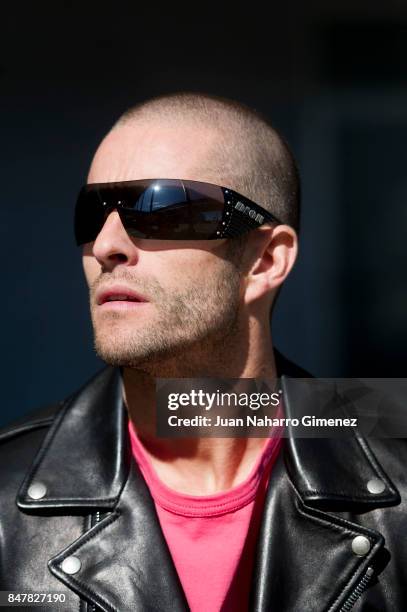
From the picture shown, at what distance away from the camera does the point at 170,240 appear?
213 cm

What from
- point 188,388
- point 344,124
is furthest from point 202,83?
point 188,388

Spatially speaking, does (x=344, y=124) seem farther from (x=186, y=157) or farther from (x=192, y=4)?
(x=186, y=157)

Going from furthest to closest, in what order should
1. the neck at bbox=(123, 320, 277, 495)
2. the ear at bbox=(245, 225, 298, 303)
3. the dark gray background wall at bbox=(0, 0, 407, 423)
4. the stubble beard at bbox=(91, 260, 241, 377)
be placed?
the dark gray background wall at bbox=(0, 0, 407, 423)
the ear at bbox=(245, 225, 298, 303)
the neck at bbox=(123, 320, 277, 495)
the stubble beard at bbox=(91, 260, 241, 377)

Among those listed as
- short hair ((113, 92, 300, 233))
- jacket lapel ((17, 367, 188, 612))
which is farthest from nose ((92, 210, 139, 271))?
jacket lapel ((17, 367, 188, 612))

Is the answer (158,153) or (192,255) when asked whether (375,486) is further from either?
(158,153)

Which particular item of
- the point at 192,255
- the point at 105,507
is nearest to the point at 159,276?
the point at 192,255

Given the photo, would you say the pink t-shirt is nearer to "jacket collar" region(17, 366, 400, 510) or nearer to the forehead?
"jacket collar" region(17, 366, 400, 510)

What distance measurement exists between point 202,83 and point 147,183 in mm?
1293

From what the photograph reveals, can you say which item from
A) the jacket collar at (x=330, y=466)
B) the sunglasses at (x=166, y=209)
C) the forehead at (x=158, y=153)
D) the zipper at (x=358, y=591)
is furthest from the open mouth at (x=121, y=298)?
the zipper at (x=358, y=591)

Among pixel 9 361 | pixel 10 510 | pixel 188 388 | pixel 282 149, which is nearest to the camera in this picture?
pixel 10 510

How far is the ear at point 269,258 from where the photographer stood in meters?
2.30

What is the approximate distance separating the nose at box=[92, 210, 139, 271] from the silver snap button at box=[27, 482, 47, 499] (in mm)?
537

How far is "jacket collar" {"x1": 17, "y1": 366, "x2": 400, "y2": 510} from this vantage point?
81.3 inches

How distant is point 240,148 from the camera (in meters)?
2.27
